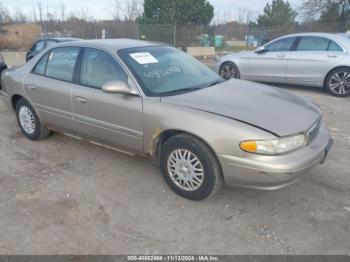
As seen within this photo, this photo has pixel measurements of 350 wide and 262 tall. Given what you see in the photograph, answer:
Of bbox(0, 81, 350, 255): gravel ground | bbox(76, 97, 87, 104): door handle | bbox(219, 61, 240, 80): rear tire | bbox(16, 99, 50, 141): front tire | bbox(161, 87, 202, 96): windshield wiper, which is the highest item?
bbox(161, 87, 202, 96): windshield wiper

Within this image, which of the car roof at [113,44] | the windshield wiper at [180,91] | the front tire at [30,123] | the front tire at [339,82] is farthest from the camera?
the front tire at [339,82]

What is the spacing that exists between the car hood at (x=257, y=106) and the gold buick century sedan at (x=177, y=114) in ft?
0.03

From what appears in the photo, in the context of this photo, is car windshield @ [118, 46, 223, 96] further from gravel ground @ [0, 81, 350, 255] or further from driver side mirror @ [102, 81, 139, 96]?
gravel ground @ [0, 81, 350, 255]

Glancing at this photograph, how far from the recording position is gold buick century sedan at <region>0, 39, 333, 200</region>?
299 centimetres

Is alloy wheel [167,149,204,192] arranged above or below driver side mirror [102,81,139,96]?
below

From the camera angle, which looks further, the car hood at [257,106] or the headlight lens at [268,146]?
the car hood at [257,106]

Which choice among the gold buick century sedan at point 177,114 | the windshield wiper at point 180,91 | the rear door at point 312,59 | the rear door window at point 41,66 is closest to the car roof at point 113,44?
the gold buick century sedan at point 177,114

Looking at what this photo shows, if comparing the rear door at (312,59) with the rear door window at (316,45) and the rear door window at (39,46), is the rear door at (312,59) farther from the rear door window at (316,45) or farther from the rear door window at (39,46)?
the rear door window at (39,46)

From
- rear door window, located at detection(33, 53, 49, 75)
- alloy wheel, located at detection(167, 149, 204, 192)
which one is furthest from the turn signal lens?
rear door window, located at detection(33, 53, 49, 75)

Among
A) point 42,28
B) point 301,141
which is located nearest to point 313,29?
point 42,28

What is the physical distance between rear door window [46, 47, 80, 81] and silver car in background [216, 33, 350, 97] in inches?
193

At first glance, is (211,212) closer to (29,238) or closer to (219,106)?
(219,106)

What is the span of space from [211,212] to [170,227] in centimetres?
46

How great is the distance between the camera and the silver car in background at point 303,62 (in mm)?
7891
